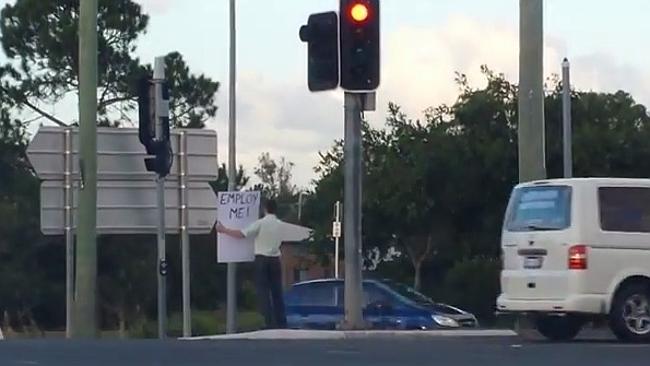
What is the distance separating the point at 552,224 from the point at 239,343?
4319mm

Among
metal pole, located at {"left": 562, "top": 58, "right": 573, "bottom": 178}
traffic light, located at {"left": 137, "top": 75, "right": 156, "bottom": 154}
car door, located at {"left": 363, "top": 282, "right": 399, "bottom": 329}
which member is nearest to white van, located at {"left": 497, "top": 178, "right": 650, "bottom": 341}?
traffic light, located at {"left": 137, "top": 75, "right": 156, "bottom": 154}

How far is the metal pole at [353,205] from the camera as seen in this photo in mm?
17281

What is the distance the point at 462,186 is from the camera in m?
37.2

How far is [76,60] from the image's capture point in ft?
143

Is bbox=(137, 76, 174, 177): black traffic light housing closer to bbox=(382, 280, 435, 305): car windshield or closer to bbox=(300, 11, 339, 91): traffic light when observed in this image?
bbox=(300, 11, 339, 91): traffic light

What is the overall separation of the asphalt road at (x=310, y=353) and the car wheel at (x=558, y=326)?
2513 mm

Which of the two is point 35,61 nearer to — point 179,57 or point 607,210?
point 179,57

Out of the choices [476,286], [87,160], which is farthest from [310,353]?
[476,286]

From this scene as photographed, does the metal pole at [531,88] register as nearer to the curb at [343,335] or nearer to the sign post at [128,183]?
the curb at [343,335]

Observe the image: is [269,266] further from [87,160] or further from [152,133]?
[87,160]

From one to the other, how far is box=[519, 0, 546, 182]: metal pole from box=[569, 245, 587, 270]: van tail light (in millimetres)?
3932

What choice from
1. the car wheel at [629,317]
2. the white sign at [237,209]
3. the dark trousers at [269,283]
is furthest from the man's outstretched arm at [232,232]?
the car wheel at [629,317]

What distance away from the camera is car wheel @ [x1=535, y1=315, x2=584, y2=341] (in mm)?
17938

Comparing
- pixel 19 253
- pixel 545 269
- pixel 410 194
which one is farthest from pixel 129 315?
pixel 545 269
